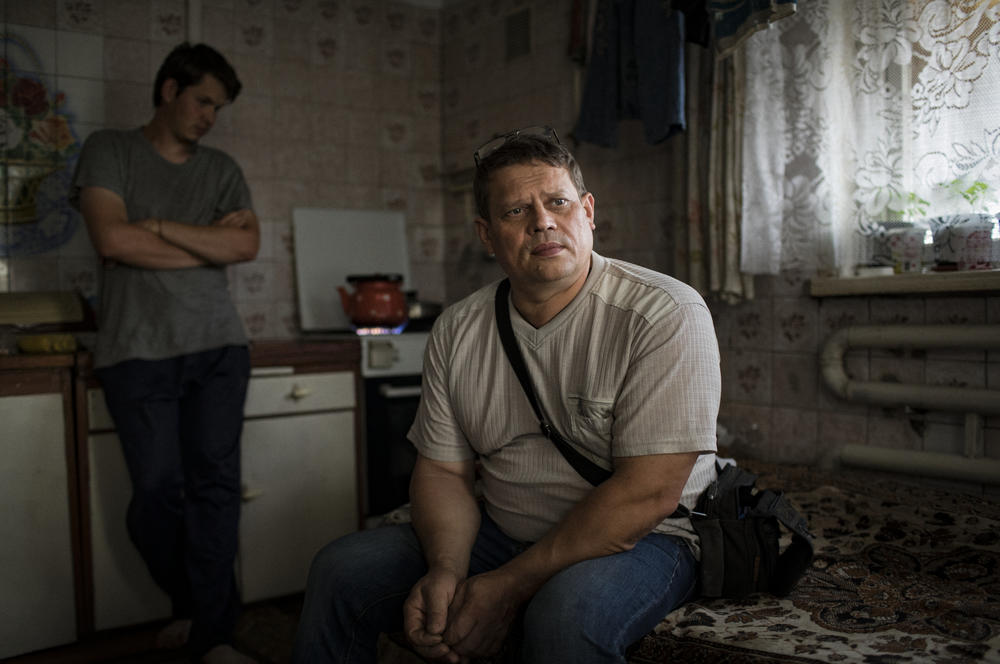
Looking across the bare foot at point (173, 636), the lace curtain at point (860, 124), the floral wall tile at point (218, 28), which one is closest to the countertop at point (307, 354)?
the bare foot at point (173, 636)

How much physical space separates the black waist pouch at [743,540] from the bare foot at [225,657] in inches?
52.7

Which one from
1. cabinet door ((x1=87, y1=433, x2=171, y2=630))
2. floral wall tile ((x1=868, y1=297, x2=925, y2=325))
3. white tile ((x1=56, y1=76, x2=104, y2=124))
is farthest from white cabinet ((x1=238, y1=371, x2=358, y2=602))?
floral wall tile ((x1=868, y1=297, x2=925, y2=325))

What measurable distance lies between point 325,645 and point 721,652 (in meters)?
0.67

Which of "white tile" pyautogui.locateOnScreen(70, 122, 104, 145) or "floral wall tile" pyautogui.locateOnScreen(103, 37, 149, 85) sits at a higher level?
"floral wall tile" pyautogui.locateOnScreen(103, 37, 149, 85)

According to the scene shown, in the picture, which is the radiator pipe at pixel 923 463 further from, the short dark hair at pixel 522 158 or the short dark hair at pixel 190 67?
the short dark hair at pixel 190 67

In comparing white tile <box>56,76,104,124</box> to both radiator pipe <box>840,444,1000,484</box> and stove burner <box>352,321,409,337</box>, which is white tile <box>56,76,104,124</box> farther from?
radiator pipe <box>840,444,1000,484</box>

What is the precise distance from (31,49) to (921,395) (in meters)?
3.01

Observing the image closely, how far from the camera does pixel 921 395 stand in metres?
A: 1.82

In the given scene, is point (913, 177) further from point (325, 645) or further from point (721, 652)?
point (325, 645)

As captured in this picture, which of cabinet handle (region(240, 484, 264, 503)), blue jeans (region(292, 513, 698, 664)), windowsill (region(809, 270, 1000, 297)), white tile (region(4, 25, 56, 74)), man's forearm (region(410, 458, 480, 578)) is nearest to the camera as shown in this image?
blue jeans (region(292, 513, 698, 664))

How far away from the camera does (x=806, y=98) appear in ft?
6.59

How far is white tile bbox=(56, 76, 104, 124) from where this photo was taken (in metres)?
2.64

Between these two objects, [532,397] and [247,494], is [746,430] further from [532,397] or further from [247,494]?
[247,494]

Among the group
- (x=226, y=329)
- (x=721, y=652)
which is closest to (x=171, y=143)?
(x=226, y=329)
